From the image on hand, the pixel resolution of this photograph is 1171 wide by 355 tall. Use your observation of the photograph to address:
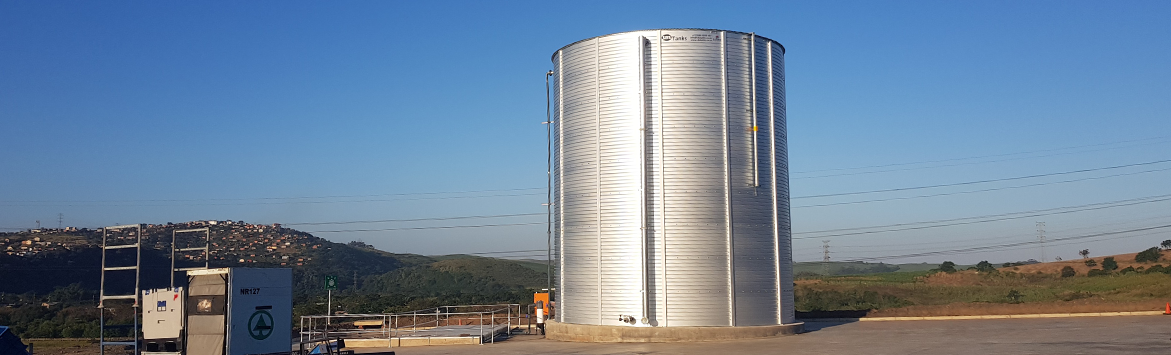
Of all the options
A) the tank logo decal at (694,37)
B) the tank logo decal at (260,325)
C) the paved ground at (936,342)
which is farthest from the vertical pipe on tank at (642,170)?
the tank logo decal at (260,325)

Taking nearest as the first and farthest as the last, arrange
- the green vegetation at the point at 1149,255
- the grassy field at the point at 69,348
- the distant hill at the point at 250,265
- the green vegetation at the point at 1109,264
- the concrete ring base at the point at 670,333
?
the concrete ring base at the point at 670,333
the grassy field at the point at 69,348
the distant hill at the point at 250,265
the green vegetation at the point at 1109,264
the green vegetation at the point at 1149,255

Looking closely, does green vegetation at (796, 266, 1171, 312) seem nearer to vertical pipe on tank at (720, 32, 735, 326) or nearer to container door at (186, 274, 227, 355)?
vertical pipe on tank at (720, 32, 735, 326)

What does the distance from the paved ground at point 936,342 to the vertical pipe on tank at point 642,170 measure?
1943 mm

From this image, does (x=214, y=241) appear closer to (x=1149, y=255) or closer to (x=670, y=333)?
(x=670, y=333)

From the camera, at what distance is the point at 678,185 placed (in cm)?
3045

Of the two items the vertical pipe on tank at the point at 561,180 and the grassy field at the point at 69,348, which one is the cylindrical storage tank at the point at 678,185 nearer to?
the vertical pipe on tank at the point at 561,180

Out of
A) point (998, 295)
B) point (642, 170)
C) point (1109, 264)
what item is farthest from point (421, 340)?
point (1109, 264)

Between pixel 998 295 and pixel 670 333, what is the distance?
41.5 metres

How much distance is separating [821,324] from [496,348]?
15771 millimetres

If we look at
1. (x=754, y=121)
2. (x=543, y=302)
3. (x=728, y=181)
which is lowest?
(x=543, y=302)

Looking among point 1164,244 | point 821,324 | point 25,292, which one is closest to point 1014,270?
point 1164,244

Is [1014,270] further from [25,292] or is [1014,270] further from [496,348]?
[25,292]

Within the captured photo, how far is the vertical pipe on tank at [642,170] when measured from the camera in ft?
98.4

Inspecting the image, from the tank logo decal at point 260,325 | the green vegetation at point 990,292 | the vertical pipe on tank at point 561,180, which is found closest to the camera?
the tank logo decal at point 260,325
